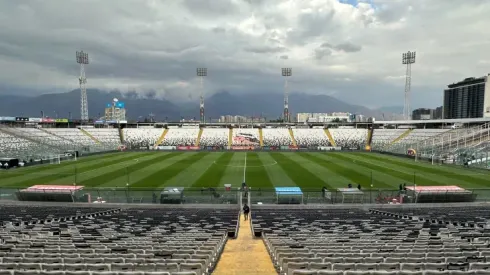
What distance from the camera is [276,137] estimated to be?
350 ft

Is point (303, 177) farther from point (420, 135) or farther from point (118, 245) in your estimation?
point (420, 135)

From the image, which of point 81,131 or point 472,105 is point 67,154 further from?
point 472,105

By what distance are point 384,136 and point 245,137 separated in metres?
44.2

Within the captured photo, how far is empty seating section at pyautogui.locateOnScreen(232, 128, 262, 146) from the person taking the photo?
102700mm

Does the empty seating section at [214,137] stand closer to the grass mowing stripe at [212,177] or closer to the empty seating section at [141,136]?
the empty seating section at [141,136]

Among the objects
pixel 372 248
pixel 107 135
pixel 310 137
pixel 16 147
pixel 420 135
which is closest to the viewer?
pixel 372 248

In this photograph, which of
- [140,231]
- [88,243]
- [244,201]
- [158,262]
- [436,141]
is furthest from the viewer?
[436,141]

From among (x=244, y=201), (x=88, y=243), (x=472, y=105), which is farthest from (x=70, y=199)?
(x=472, y=105)

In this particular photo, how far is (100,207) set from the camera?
87.5 feet

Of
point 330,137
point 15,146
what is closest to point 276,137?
point 330,137

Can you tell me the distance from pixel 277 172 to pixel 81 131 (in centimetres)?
7736

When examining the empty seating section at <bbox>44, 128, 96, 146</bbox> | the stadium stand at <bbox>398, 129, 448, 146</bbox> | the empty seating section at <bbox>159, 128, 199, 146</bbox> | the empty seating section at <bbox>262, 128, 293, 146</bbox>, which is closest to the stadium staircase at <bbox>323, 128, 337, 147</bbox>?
the empty seating section at <bbox>262, 128, 293, 146</bbox>

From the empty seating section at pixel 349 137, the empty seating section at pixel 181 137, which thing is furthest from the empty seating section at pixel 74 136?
the empty seating section at pixel 349 137

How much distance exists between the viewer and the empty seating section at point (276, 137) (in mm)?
102456
